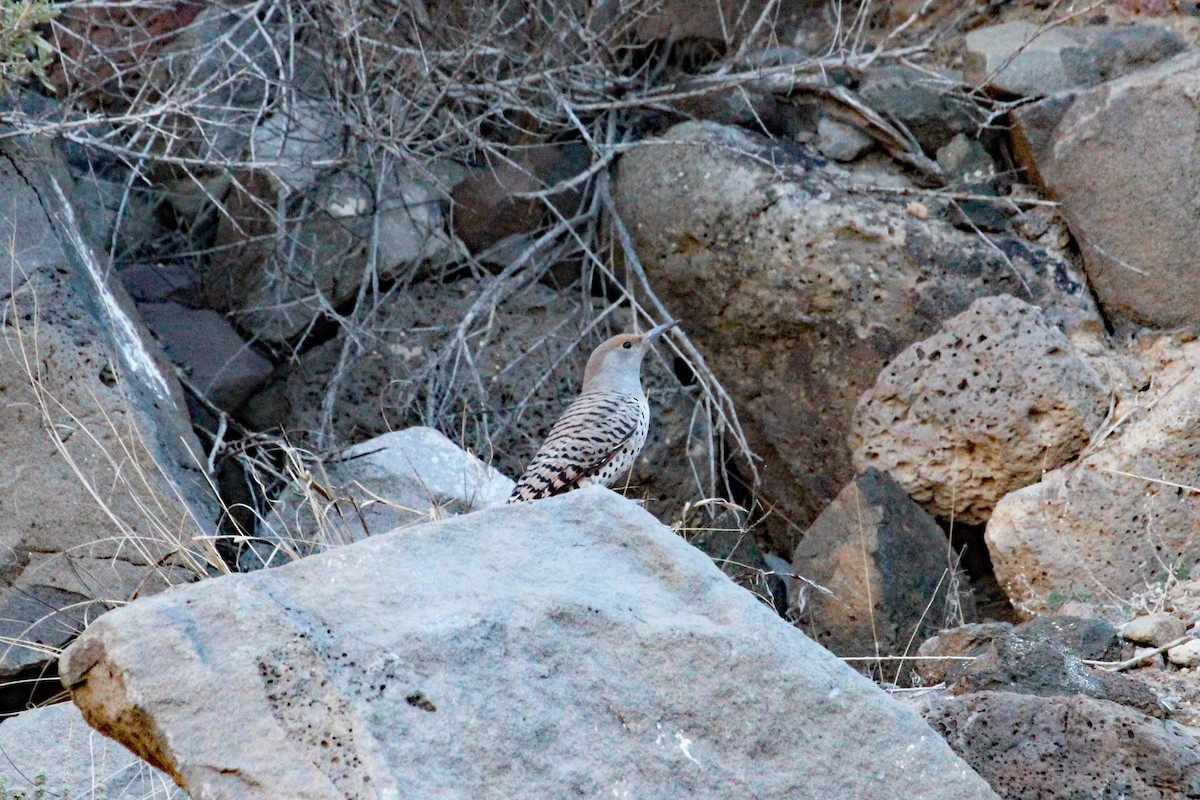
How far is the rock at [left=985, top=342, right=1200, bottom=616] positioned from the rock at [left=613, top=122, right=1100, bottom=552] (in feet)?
3.43

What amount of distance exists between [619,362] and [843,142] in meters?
2.05

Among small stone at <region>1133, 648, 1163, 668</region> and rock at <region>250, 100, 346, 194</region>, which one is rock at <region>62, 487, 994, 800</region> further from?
rock at <region>250, 100, 346, 194</region>

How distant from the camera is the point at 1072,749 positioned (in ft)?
10.9

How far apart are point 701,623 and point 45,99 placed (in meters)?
5.64

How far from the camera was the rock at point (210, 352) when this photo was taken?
7.52 m

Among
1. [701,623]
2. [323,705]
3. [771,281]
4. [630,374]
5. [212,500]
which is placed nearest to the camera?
[323,705]

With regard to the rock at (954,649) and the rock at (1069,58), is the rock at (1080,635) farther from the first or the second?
the rock at (1069,58)

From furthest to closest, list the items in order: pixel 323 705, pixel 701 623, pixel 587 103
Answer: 1. pixel 587 103
2. pixel 701 623
3. pixel 323 705

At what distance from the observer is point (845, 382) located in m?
7.36

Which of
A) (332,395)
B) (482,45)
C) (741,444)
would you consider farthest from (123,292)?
(741,444)

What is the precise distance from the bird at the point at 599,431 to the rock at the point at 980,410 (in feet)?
3.89

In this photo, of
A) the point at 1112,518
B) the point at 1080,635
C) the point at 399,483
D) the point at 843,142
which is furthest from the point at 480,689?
the point at 843,142

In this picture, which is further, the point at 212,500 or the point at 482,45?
the point at 482,45

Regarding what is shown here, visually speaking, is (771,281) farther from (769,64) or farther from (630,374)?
(769,64)
